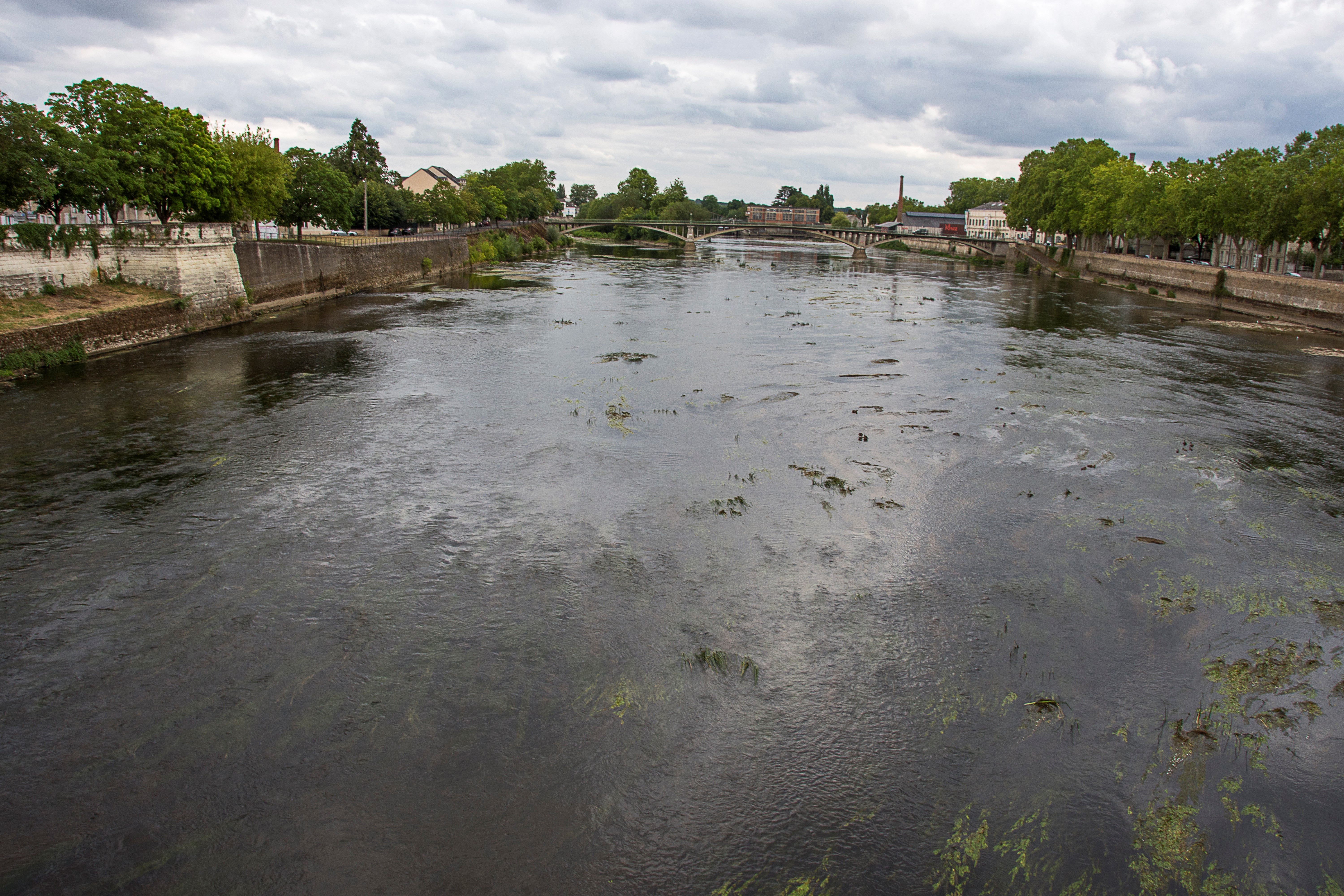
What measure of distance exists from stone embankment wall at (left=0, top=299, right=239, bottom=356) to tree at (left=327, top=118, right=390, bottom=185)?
5830cm

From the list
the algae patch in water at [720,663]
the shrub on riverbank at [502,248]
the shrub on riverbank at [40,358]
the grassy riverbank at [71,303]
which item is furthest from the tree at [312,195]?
the algae patch in water at [720,663]

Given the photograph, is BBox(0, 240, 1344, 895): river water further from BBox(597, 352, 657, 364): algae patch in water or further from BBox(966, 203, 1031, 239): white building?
BBox(966, 203, 1031, 239): white building

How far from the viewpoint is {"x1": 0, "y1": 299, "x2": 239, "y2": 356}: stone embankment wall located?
20.7 m

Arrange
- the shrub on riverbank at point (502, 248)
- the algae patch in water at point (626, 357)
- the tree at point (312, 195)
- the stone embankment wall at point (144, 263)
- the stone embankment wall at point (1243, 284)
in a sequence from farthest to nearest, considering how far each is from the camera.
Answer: the shrub on riverbank at point (502, 248), the tree at point (312, 195), the stone embankment wall at point (1243, 284), the algae patch in water at point (626, 357), the stone embankment wall at point (144, 263)

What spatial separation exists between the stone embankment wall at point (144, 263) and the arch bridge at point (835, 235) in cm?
7334

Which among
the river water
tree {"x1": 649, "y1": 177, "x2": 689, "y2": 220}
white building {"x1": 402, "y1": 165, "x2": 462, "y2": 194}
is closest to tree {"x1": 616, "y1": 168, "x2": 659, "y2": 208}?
tree {"x1": 649, "y1": 177, "x2": 689, "y2": 220}

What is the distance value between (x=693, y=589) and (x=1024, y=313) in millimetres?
36197

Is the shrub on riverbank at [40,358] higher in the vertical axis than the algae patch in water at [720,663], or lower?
higher

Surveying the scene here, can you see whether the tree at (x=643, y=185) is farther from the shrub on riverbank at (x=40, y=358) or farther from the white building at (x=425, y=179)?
the shrub on riverbank at (x=40, y=358)

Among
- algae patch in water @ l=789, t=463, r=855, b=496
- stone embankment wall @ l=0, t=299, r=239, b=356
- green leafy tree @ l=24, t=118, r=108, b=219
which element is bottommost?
algae patch in water @ l=789, t=463, r=855, b=496

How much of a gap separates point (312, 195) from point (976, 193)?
154 meters

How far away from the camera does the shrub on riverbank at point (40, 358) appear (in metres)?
19.6

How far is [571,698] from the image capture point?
25.9ft

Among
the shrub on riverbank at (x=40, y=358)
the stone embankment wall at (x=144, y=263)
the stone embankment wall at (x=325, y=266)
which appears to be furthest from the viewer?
the stone embankment wall at (x=325, y=266)
